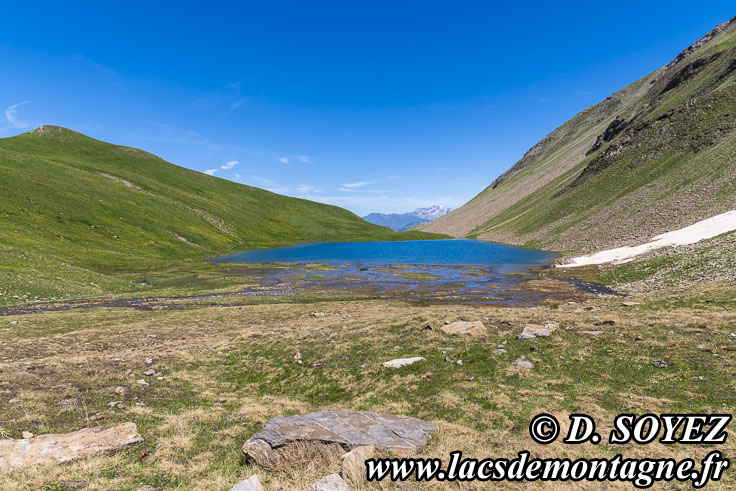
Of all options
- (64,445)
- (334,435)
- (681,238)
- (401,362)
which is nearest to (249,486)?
(334,435)

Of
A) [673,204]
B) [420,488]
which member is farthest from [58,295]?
[673,204]

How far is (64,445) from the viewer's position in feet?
33.4

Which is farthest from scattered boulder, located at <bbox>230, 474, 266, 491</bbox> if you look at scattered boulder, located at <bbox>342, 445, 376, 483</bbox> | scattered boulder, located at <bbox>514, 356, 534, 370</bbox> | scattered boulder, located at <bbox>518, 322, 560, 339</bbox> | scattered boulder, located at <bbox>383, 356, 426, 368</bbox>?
scattered boulder, located at <bbox>518, 322, 560, 339</bbox>

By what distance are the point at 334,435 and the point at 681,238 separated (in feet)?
236

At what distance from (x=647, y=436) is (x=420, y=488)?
8239mm

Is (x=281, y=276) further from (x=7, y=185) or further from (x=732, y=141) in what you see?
(x=732, y=141)

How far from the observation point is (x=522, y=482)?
29.0 ft

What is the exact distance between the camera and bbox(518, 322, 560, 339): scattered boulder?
67.4ft

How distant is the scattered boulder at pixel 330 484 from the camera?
7949 millimetres

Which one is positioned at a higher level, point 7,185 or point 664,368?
point 7,185

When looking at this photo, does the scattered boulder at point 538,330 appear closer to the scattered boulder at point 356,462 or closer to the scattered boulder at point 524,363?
the scattered boulder at point 524,363

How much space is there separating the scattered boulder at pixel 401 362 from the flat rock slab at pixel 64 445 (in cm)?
1210

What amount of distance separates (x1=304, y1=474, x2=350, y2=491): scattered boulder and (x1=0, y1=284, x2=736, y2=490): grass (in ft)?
2.16

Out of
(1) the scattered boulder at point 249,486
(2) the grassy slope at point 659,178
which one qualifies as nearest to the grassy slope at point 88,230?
(1) the scattered boulder at point 249,486
